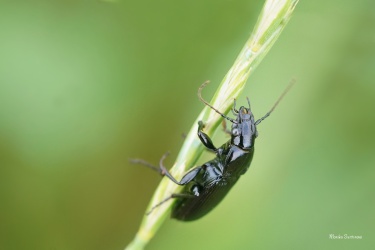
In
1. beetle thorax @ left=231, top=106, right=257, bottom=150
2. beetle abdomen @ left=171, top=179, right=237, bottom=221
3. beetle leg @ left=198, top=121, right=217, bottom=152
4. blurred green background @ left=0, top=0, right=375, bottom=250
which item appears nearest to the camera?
beetle leg @ left=198, top=121, right=217, bottom=152

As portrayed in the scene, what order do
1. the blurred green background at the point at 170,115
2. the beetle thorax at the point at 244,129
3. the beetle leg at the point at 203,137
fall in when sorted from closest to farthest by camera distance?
the beetle leg at the point at 203,137, the beetle thorax at the point at 244,129, the blurred green background at the point at 170,115

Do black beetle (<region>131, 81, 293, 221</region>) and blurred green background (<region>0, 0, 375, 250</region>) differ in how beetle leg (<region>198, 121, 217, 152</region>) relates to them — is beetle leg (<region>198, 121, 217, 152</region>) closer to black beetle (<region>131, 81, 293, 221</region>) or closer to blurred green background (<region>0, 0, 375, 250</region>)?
black beetle (<region>131, 81, 293, 221</region>)

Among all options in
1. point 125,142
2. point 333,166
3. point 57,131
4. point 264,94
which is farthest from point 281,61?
point 57,131

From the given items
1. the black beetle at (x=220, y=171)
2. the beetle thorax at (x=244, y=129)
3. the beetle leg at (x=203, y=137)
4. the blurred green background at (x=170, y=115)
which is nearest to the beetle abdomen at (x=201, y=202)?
the black beetle at (x=220, y=171)

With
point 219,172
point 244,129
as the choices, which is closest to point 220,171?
point 219,172

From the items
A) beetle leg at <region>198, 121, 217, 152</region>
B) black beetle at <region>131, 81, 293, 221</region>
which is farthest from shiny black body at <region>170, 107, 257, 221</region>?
beetle leg at <region>198, 121, 217, 152</region>

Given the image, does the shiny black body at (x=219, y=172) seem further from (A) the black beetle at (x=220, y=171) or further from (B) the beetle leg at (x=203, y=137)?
(B) the beetle leg at (x=203, y=137)

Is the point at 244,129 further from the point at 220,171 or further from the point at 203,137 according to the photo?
the point at 203,137
